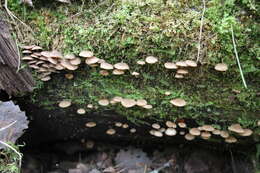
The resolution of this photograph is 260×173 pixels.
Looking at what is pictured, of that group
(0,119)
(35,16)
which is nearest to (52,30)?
(35,16)

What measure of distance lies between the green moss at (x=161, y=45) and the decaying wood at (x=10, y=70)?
17 cm

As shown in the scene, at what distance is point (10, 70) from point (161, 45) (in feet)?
4.94

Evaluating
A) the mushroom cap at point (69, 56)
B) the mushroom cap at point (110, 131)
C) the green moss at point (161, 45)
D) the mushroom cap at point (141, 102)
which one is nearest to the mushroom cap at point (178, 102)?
the green moss at point (161, 45)

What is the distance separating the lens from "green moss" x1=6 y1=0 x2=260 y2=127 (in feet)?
7.93

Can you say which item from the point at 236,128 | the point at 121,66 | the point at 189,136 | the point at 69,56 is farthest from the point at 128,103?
the point at 236,128

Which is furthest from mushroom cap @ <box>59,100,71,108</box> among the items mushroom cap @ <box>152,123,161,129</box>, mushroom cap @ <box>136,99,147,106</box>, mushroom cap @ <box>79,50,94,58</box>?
mushroom cap @ <box>152,123,161,129</box>

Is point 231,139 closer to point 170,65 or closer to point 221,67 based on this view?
point 221,67

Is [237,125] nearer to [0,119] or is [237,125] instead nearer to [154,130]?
[154,130]

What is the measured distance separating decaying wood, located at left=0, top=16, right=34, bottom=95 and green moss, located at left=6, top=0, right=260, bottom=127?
0.17 meters

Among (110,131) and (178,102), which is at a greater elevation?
(178,102)

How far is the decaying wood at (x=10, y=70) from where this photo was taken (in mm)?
2486

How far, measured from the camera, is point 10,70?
8.45ft

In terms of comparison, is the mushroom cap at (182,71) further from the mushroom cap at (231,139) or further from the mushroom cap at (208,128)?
the mushroom cap at (231,139)

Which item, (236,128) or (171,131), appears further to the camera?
(171,131)
